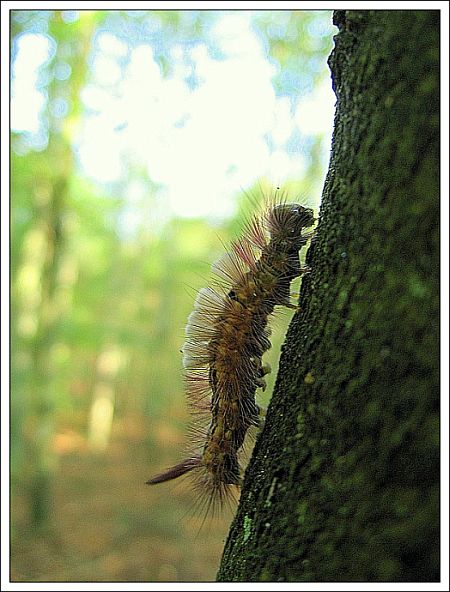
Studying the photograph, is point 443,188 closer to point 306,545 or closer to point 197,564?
point 306,545

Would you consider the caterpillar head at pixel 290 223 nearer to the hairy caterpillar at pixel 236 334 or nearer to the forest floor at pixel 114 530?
the hairy caterpillar at pixel 236 334

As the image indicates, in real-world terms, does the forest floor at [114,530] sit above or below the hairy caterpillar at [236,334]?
below

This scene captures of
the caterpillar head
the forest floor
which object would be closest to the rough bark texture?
the caterpillar head

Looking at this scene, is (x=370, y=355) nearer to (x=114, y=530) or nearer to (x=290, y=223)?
(x=290, y=223)

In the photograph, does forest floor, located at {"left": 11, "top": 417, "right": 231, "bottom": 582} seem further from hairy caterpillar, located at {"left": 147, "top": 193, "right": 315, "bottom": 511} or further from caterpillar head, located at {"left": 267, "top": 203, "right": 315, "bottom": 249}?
caterpillar head, located at {"left": 267, "top": 203, "right": 315, "bottom": 249}

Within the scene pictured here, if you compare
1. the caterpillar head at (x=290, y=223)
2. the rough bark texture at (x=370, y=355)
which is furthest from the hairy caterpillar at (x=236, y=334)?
the rough bark texture at (x=370, y=355)

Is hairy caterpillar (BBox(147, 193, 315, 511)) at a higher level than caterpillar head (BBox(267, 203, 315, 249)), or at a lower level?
lower

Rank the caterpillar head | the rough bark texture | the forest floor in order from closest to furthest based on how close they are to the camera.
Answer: the rough bark texture
the caterpillar head
the forest floor
